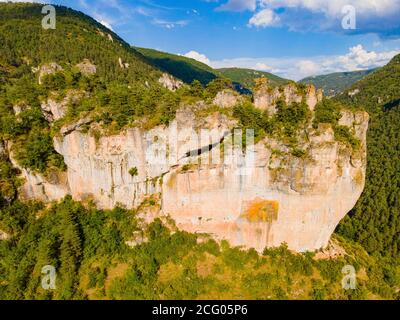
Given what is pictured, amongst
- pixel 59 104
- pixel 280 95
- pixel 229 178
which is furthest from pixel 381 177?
pixel 59 104

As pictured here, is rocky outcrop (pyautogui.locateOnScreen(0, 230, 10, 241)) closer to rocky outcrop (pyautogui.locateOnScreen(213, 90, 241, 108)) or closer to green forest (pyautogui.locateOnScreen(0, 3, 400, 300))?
green forest (pyautogui.locateOnScreen(0, 3, 400, 300))

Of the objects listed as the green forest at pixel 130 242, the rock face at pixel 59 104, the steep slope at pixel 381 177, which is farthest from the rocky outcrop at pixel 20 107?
the steep slope at pixel 381 177

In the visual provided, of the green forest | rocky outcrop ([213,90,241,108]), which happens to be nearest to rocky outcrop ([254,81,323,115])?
the green forest

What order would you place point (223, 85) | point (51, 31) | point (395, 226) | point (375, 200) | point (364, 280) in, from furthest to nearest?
point (51, 31), point (375, 200), point (395, 226), point (364, 280), point (223, 85)

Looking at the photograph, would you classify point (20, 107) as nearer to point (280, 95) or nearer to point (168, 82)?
point (280, 95)

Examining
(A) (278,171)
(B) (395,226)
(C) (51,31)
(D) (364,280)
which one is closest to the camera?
(A) (278,171)
